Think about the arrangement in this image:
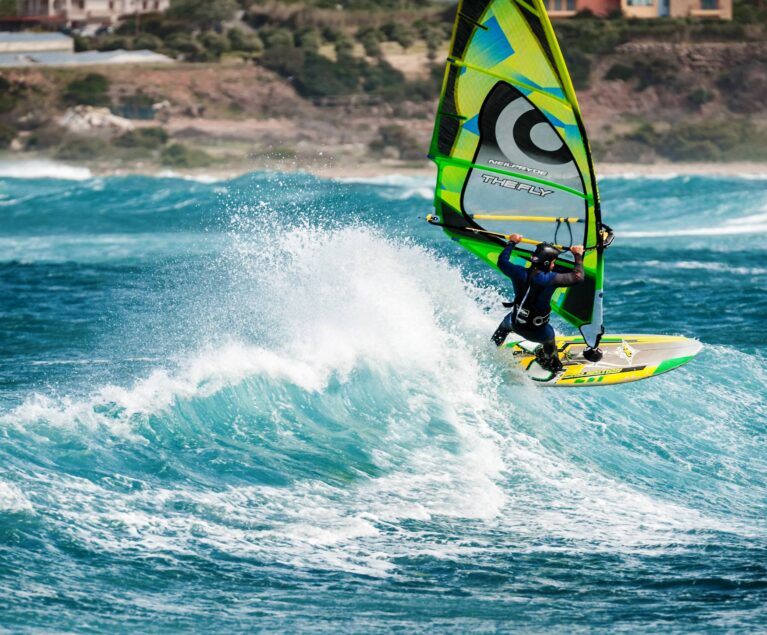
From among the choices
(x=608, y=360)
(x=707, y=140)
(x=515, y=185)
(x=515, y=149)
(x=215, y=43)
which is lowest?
(x=707, y=140)

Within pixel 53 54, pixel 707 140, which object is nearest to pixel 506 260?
pixel 707 140

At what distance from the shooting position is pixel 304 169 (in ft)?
167

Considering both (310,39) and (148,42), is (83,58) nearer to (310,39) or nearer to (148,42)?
(148,42)

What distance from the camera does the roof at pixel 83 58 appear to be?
55.4 meters

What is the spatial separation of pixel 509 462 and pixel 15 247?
17301 millimetres

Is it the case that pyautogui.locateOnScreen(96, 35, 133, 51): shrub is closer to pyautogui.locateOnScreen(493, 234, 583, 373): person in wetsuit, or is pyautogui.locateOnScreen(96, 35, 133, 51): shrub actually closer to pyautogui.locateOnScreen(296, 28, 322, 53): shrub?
pyautogui.locateOnScreen(296, 28, 322, 53): shrub

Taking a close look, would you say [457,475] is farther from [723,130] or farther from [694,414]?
[723,130]

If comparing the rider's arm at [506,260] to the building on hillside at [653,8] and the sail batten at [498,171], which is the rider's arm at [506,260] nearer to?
the sail batten at [498,171]

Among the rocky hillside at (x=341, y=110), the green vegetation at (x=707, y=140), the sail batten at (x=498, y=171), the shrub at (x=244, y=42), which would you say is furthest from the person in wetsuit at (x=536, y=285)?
the shrub at (x=244, y=42)

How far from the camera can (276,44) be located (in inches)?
2211

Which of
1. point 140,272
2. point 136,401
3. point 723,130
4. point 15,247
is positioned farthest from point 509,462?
point 723,130

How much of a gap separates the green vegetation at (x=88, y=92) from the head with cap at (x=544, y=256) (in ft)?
157

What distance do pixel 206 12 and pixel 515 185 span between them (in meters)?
51.7

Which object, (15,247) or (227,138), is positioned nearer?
(15,247)
